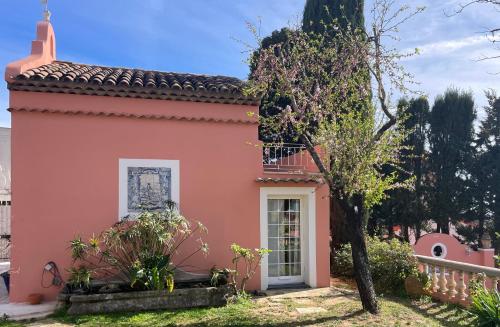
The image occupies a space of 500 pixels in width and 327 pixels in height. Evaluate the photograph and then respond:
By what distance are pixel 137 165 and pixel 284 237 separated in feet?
14.1

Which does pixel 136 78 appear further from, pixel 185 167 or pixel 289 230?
pixel 289 230

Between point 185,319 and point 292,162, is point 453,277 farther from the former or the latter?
point 185,319

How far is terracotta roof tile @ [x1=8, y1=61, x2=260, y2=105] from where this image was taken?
881cm

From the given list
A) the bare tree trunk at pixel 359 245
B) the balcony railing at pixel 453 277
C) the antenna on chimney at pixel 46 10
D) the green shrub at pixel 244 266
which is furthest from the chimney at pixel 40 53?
the balcony railing at pixel 453 277

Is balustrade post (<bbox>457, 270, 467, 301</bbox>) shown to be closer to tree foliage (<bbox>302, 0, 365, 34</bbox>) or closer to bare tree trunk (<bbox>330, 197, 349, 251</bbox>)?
bare tree trunk (<bbox>330, 197, 349, 251</bbox>)

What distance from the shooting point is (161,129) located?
9617mm

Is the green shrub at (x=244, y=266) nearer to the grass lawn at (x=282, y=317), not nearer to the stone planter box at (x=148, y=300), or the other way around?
the grass lawn at (x=282, y=317)

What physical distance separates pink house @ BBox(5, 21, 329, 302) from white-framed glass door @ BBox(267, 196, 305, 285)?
0.03 meters

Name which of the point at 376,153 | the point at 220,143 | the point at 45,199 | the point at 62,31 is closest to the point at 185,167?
the point at 220,143

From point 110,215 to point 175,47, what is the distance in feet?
19.0

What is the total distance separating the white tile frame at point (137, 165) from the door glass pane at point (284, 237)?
259 centimetres

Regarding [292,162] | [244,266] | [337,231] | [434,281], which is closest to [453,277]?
[434,281]

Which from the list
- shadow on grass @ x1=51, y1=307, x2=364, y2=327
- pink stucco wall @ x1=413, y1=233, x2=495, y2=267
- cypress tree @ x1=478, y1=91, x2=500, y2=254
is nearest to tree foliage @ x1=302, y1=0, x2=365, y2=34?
pink stucco wall @ x1=413, y1=233, x2=495, y2=267

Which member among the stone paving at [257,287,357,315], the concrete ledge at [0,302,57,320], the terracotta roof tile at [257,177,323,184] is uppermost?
the terracotta roof tile at [257,177,323,184]
